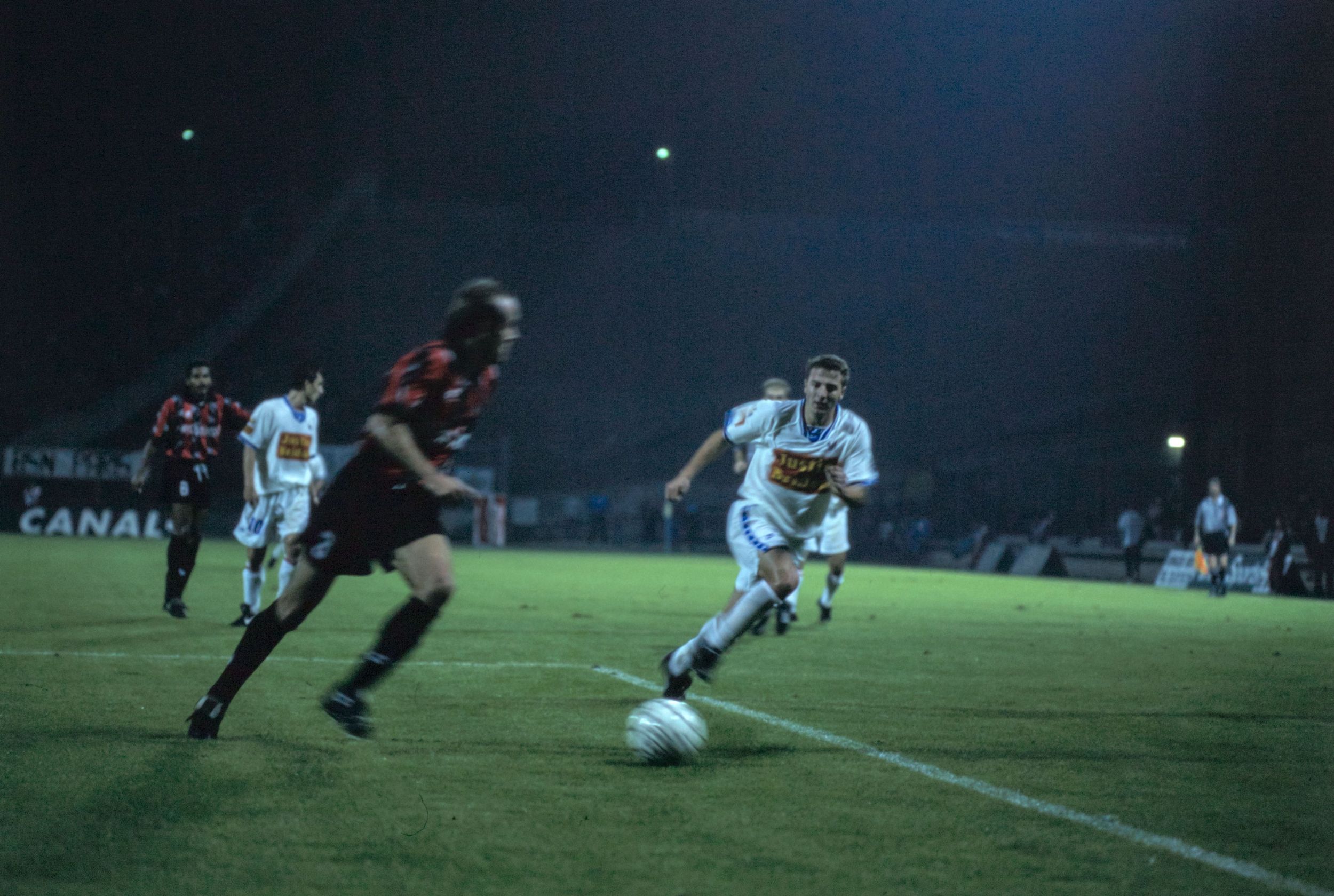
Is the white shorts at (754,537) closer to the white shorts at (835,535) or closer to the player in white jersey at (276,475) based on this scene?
the player in white jersey at (276,475)

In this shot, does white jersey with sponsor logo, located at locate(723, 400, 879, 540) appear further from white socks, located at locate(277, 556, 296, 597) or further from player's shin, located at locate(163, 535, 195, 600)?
player's shin, located at locate(163, 535, 195, 600)

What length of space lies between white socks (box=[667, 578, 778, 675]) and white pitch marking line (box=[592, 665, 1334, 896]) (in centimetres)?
51

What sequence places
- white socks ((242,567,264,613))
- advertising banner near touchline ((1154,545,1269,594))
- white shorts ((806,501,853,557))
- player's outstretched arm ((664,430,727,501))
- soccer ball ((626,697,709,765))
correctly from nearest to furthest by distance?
soccer ball ((626,697,709,765)), player's outstretched arm ((664,430,727,501)), white socks ((242,567,264,613)), white shorts ((806,501,853,557)), advertising banner near touchline ((1154,545,1269,594))

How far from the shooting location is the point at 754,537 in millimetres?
7965

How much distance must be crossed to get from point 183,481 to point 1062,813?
33.9ft

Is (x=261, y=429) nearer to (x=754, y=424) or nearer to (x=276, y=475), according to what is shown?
(x=276, y=475)

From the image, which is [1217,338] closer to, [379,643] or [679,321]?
[679,321]

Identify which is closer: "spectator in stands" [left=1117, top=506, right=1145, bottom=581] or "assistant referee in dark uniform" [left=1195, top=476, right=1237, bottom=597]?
"assistant referee in dark uniform" [left=1195, top=476, right=1237, bottom=597]

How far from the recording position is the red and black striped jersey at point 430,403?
5895mm

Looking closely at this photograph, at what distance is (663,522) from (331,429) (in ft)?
42.3

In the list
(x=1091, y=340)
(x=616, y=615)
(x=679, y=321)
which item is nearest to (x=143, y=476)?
(x=616, y=615)

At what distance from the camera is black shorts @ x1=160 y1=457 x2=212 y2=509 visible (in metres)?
13.3

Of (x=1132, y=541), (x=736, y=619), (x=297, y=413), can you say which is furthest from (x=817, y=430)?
(x=1132, y=541)

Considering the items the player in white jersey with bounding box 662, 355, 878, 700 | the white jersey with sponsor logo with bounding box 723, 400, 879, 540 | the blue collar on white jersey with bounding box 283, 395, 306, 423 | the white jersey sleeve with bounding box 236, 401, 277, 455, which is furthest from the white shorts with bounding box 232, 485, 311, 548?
the white jersey with sponsor logo with bounding box 723, 400, 879, 540
